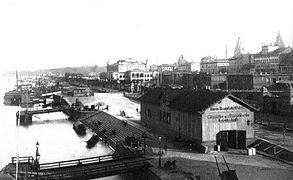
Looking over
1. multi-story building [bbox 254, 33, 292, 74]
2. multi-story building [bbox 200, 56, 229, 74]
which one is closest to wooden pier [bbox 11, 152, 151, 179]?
multi-story building [bbox 254, 33, 292, 74]

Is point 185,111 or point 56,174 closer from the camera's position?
point 56,174

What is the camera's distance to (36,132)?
57.8 meters

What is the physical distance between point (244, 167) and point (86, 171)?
12043 mm

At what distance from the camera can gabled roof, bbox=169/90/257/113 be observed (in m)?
32.3

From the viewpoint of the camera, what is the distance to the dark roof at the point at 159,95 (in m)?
40.6

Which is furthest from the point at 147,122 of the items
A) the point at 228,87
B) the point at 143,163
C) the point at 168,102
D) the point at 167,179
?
the point at 228,87

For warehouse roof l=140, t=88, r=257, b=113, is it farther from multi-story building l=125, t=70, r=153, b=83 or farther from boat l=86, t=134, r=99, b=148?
multi-story building l=125, t=70, r=153, b=83

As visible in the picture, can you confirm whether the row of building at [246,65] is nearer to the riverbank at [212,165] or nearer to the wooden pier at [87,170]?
the riverbank at [212,165]

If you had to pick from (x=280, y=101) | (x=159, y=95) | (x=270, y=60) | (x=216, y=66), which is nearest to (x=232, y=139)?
(x=159, y=95)

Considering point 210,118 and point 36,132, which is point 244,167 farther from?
point 36,132

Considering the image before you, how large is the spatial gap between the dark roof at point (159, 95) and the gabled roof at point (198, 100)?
55.2 inches

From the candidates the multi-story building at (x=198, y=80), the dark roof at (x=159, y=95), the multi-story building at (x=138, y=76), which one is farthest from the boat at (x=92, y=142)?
the multi-story building at (x=138, y=76)

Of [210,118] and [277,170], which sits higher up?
[210,118]

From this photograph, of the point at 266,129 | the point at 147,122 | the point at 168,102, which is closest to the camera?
the point at 168,102
